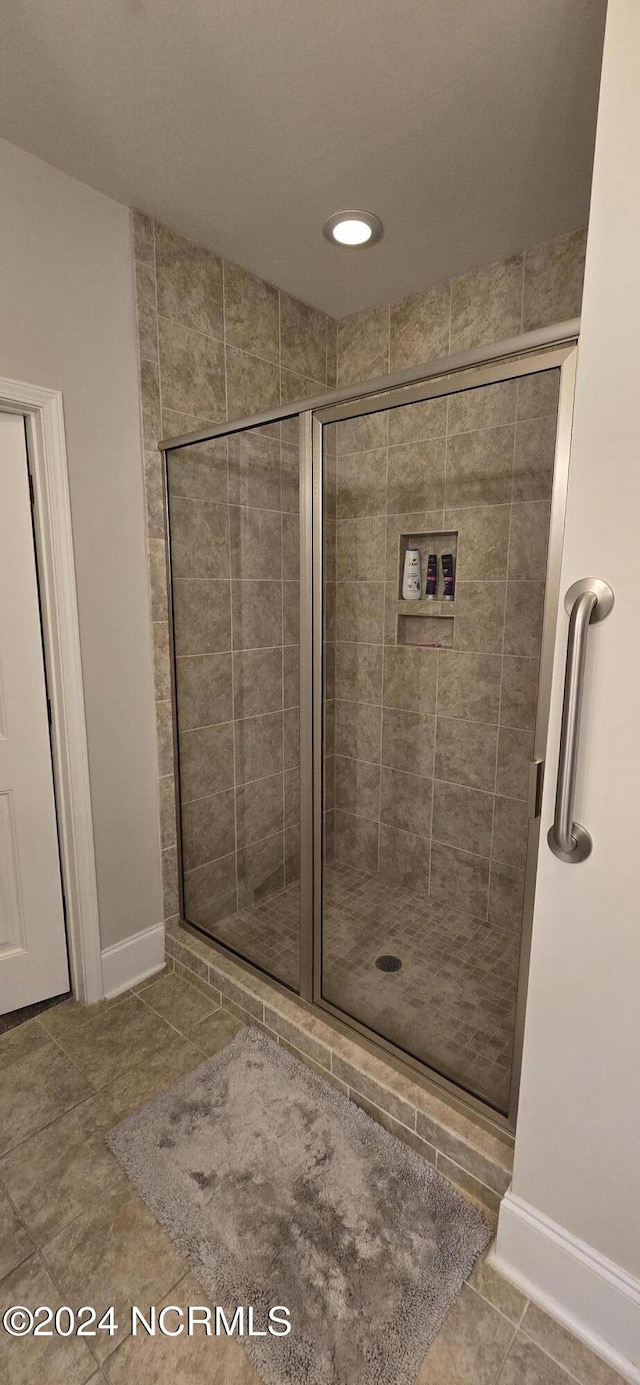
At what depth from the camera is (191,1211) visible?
4.12ft

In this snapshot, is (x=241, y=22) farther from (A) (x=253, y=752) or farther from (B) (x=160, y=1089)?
(B) (x=160, y=1089)

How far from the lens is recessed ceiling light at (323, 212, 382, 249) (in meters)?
1.73

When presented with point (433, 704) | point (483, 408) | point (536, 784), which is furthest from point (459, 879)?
point (483, 408)

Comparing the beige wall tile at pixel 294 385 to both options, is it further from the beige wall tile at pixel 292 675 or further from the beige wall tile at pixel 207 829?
the beige wall tile at pixel 207 829

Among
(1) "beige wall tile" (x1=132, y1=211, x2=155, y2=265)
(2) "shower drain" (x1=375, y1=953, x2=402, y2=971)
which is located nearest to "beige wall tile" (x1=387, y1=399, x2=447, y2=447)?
(1) "beige wall tile" (x1=132, y1=211, x2=155, y2=265)

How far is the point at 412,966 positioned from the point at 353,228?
232 centimetres

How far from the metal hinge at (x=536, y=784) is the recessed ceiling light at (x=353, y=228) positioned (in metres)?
1.68

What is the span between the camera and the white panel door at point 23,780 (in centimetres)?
163

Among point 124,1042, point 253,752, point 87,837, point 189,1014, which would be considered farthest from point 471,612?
point 124,1042

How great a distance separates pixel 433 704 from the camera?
2.30 m

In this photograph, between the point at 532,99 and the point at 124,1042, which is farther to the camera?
the point at 124,1042

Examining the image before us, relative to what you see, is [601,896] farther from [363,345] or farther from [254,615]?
[363,345]

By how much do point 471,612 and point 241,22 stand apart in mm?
1599

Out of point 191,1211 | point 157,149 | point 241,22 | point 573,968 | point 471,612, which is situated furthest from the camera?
point 471,612
